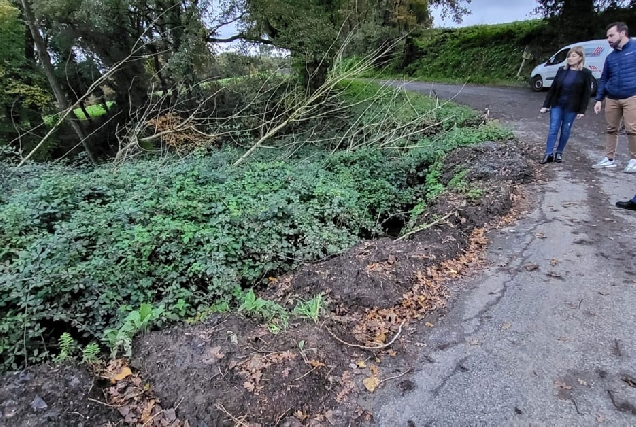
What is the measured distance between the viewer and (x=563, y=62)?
589 inches

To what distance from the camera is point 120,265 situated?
3992mm

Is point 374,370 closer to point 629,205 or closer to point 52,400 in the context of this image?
point 52,400

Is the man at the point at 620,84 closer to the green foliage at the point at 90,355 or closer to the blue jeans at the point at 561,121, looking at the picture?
the blue jeans at the point at 561,121

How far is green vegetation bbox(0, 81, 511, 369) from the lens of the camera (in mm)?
3512

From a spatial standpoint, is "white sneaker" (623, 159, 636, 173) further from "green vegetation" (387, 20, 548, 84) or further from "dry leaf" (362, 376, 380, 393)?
"green vegetation" (387, 20, 548, 84)

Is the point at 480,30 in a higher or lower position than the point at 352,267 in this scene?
higher

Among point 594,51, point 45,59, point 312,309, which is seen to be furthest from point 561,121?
point 45,59

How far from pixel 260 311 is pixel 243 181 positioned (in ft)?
10.6

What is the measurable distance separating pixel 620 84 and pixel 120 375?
6927 millimetres

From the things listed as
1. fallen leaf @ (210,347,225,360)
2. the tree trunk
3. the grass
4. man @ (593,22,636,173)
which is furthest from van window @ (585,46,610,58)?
the grass

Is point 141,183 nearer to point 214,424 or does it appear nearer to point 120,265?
point 120,265

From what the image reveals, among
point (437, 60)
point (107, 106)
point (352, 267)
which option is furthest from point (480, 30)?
point (352, 267)

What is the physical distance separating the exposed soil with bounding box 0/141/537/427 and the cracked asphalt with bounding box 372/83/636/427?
8.1 inches

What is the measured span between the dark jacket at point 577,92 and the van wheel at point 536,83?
461 inches
